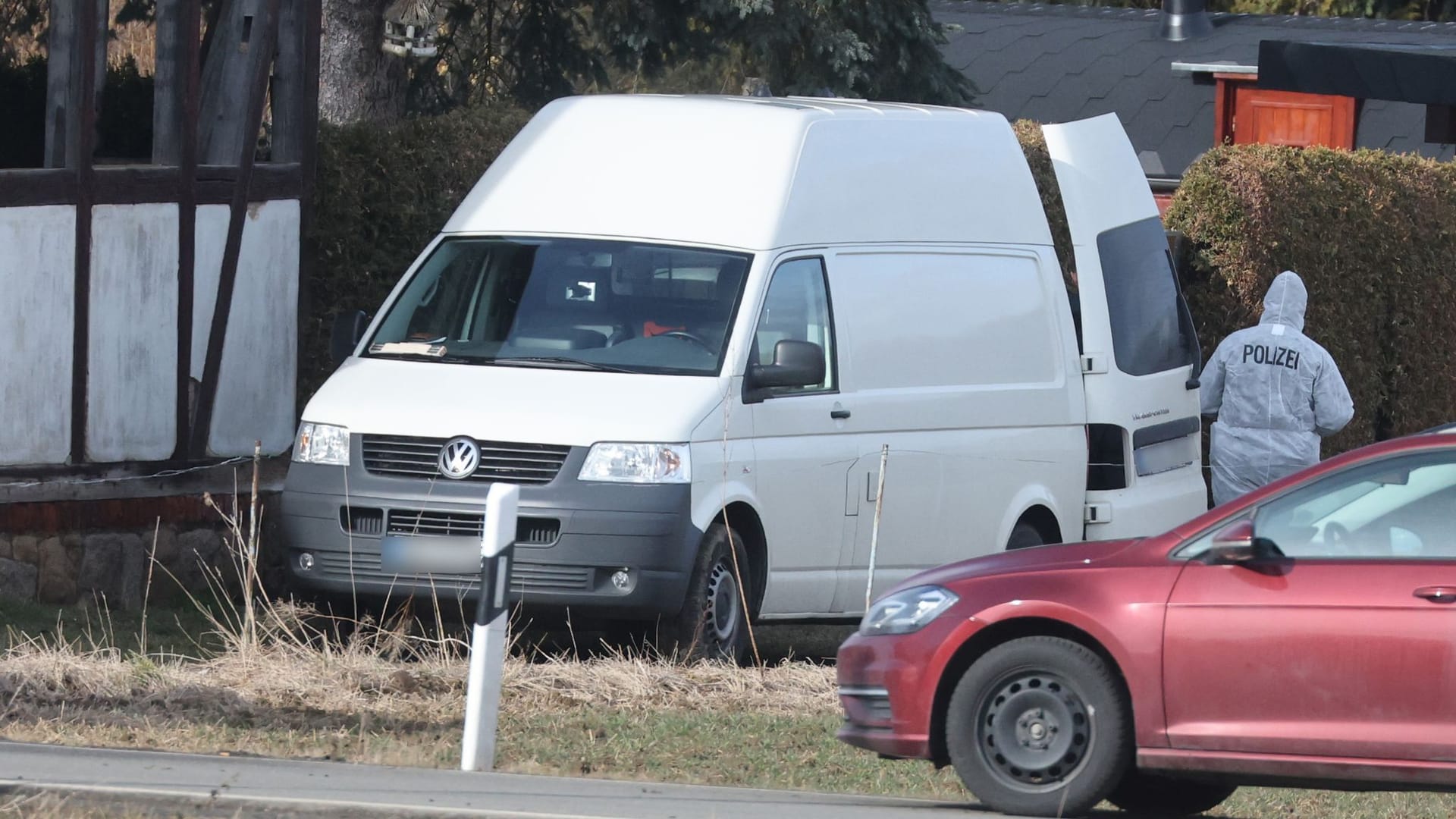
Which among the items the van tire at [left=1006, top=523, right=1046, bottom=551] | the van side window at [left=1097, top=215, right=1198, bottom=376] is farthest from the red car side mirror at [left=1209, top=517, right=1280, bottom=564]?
the van side window at [left=1097, top=215, right=1198, bottom=376]

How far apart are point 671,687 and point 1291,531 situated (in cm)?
278

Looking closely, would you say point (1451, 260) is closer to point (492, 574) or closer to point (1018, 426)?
point (1018, 426)

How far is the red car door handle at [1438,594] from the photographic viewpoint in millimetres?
6559

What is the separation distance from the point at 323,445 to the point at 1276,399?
A: 4.78 meters

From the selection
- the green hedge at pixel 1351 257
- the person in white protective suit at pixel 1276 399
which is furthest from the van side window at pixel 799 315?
the green hedge at pixel 1351 257

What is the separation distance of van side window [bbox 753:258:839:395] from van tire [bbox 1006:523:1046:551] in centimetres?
155

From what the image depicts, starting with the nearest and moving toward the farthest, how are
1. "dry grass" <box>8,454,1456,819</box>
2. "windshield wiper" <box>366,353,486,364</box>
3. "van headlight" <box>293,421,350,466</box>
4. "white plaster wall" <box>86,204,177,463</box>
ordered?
"dry grass" <box>8,454,1456,819</box> < "van headlight" <box>293,421,350,466</box> < "windshield wiper" <box>366,353,486,364</box> < "white plaster wall" <box>86,204,177,463</box>

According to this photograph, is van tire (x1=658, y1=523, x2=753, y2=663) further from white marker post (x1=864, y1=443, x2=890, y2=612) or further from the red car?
the red car

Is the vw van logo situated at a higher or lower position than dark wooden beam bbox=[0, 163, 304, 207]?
lower

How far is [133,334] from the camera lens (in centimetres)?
1112

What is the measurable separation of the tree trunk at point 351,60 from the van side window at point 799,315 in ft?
21.2

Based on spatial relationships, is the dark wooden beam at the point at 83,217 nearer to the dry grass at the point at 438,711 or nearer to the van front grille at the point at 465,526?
the dry grass at the point at 438,711

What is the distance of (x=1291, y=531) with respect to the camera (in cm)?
694

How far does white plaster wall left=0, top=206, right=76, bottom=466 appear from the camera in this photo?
1054cm
